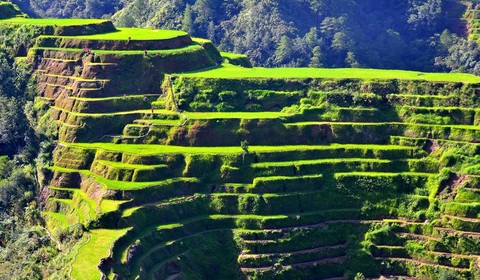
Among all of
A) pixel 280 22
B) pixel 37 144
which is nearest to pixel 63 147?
pixel 37 144

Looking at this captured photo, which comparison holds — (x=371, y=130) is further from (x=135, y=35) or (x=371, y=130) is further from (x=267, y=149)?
(x=135, y=35)

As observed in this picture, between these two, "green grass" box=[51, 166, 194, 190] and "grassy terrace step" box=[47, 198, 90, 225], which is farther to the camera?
"green grass" box=[51, 166, 194, 190]

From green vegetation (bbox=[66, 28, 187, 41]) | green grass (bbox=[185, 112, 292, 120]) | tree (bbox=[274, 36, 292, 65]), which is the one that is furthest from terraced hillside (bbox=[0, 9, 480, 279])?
tree (bbox=[274, 36, 292, 65])

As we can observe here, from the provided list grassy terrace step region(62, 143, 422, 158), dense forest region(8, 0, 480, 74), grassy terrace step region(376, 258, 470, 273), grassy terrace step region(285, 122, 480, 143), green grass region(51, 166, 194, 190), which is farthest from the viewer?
dense forest region(8, 0, 480, 74)

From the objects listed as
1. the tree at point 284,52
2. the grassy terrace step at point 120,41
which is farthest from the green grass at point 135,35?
the tree at point 284,52

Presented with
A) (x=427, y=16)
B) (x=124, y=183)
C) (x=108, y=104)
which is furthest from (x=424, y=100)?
(x=427, y=16)

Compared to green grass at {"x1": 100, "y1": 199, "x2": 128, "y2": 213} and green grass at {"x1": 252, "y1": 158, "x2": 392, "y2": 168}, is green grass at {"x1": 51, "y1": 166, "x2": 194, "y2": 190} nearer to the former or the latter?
green grass at {"x1": 100, "y1": 199, "x2": 128, "y2": 213}

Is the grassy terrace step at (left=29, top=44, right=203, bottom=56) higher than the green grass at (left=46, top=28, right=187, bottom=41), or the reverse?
the green grass at (left=46, top=28, right=187, bottom=41)
